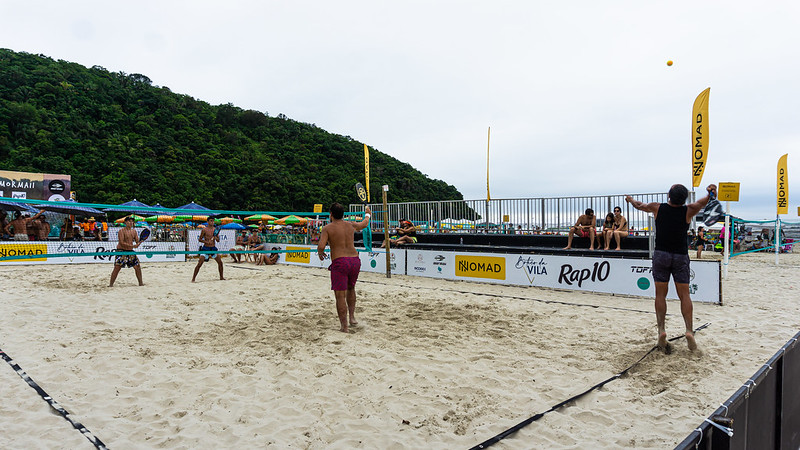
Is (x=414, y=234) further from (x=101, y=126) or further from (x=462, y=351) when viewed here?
(x=101, y=126)

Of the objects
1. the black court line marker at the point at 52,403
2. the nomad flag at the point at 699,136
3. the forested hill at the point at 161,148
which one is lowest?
the black court line marker at the point at 52,403

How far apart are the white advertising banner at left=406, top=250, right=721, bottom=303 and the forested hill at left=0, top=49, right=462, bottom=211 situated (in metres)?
32.3

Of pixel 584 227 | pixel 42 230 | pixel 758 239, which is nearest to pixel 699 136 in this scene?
pixel 584 227

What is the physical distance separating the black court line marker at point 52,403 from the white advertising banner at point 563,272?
7684 millimetres

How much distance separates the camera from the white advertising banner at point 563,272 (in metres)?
6.78

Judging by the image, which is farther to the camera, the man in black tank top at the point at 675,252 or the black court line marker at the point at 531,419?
the man in black tank top at the point at 675,252

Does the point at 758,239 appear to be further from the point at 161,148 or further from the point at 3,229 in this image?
the point at 161,148

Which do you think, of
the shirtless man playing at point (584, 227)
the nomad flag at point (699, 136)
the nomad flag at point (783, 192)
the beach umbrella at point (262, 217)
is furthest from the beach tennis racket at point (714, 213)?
the beach umbrella at point (262, 217)

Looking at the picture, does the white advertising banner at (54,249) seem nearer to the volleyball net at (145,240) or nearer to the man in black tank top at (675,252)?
the volleyball net at (145,240)

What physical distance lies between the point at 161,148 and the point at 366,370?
46.0 meters

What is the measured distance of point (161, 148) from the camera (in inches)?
1641

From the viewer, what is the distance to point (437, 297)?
7402 millimetres

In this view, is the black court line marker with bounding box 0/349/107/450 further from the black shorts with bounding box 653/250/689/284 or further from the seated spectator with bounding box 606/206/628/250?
the seated spectator with bounding box 606/206/628/250

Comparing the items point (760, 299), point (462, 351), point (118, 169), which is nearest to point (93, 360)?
point (462, 351)
